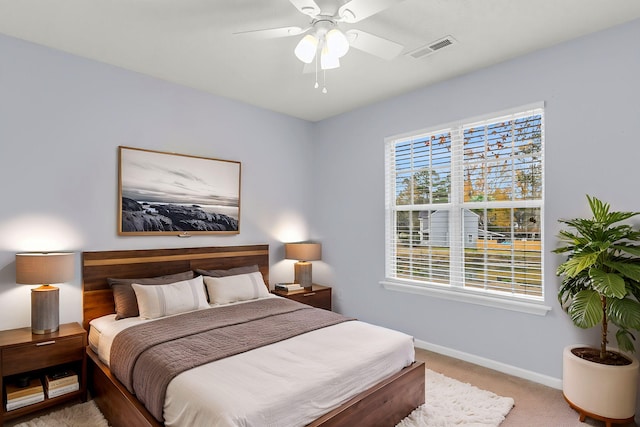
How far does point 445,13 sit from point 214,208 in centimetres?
284

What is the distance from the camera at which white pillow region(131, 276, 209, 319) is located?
2.93 m

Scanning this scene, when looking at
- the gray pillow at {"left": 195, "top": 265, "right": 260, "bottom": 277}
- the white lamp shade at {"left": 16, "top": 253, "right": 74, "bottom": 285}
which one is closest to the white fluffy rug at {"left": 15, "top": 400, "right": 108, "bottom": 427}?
the white lamp shade at {"left": 16, "top": 253, "right": 74, "bottom": 285}

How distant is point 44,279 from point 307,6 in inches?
103

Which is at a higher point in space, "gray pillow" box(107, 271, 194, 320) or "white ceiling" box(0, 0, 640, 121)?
"white ceiling" box(0, 0, 640, 121)

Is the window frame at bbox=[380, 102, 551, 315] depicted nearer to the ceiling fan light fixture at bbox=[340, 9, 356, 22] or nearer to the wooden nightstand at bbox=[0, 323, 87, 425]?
the ceiling fan light fixture at bbox=[340, 9, 356, 22]

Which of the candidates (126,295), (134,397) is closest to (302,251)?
(126,295)

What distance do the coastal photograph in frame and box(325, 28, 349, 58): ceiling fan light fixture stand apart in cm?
215

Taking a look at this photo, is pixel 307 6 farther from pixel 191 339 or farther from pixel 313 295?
pixel 313 295

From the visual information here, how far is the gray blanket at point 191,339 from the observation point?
79.6 inches

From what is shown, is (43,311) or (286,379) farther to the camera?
(43,311)

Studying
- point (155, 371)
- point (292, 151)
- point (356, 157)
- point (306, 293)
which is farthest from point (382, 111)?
point (155, 371)

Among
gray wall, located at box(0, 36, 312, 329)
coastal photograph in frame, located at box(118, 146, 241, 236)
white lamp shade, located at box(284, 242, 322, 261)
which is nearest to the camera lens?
gray wall, located at box(0, 36, 312, 329)

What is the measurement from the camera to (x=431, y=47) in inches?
112

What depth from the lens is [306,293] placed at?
4.25 m
